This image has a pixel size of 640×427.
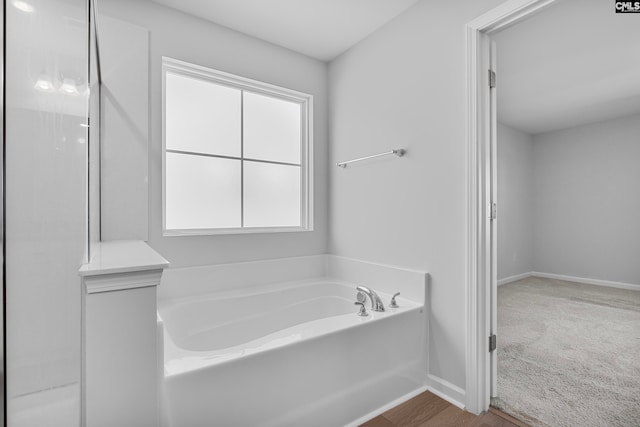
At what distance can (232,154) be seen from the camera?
Result: 2463 mm

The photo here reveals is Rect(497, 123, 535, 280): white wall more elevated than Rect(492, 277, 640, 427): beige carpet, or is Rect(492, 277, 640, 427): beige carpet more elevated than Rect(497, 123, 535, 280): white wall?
Rect(497, 123, 535, 280): white wall

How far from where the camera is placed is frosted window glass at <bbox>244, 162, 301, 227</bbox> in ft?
8.38

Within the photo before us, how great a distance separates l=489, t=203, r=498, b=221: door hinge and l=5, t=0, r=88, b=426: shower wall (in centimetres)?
185

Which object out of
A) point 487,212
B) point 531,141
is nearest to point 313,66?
point 487,212

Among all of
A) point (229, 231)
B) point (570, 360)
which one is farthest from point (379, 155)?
point (570, 360)

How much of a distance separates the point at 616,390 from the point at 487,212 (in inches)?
52.6

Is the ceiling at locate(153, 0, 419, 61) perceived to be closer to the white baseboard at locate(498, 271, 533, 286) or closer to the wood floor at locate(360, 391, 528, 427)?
the wood floor at locate(360, 391, 528, 427)

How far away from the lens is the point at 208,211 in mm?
2355

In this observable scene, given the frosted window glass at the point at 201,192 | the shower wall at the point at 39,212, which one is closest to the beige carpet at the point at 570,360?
the shower wall at the point at 39,212

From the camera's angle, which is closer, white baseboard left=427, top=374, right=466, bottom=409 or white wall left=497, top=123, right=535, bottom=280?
white baseboard left=427, top=374, right=466, bottom=409

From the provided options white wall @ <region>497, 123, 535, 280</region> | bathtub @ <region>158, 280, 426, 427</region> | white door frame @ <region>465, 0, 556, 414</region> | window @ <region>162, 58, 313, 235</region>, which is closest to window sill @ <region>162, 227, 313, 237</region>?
window @ <region>162, 58, 313, 235</region>

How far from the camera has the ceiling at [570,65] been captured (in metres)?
2.16

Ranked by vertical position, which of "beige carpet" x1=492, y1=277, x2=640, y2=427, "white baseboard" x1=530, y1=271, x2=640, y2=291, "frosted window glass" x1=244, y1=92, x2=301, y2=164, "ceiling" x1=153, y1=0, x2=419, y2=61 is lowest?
"beige carpet" x1=492, y1=277, x2=640, y2=427

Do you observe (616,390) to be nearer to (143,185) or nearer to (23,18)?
(23,18)
